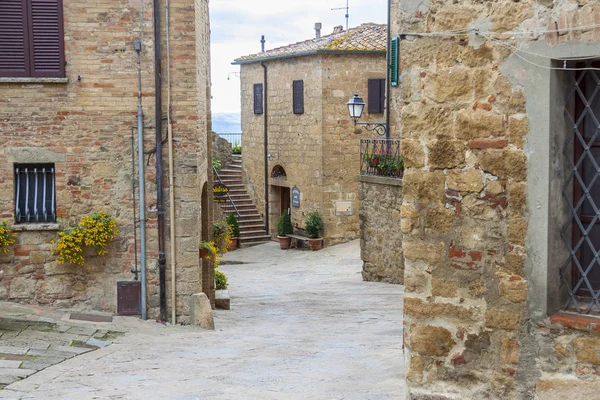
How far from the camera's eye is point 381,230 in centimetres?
1659

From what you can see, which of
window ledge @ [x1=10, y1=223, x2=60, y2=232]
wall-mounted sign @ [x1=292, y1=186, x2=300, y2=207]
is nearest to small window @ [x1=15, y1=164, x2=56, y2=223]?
window ledge @ [x1=10, y1=223, x2=60, y2=232]

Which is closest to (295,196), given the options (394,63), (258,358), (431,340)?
(394,63)

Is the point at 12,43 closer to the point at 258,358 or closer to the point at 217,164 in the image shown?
the point at 258,358

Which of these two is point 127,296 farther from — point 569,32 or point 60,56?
point 569,32

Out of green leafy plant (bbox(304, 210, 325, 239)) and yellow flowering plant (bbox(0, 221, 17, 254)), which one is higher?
yellow flowering plant (bbox(0, 221, 17, 254))

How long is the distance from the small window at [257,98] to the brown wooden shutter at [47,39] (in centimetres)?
1711

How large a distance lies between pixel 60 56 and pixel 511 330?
7.67 m

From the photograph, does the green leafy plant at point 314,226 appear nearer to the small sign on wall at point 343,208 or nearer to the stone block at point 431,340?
the small sign on wall at point 343,208

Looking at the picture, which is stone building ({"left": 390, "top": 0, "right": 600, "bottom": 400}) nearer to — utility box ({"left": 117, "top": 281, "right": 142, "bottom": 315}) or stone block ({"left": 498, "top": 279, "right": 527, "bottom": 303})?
stone block ({"left": 498, "top": 279, "right": 527, "bottom": 303})

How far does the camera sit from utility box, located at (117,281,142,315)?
34.2ft

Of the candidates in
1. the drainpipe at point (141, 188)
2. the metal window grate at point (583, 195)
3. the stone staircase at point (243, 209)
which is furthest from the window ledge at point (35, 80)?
the stone staircase at point (243, 209)

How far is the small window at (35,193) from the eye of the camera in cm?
1030

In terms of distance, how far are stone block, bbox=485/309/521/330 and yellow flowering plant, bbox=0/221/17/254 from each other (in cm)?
738

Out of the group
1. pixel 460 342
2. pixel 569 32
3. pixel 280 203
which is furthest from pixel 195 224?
pixel 280 203
